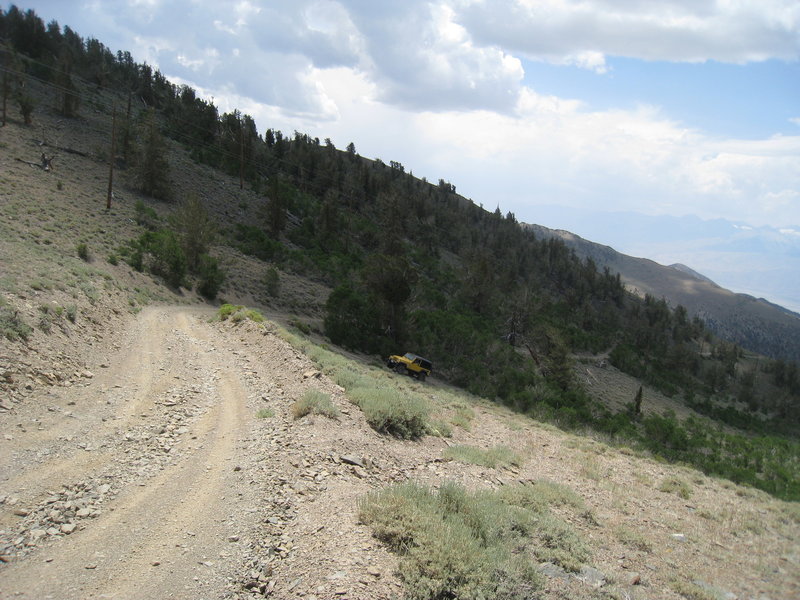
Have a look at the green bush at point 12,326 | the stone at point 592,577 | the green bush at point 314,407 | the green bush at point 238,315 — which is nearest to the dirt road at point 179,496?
Result: the green bush at point 314,407

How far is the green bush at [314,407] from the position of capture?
40.4ft

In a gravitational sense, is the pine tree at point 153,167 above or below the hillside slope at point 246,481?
above

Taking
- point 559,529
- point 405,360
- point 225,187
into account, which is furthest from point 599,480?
point 225,187

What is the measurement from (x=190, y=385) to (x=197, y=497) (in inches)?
308

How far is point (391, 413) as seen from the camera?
45.7ft

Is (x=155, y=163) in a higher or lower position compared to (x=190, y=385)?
higher

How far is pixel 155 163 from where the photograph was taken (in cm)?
5525

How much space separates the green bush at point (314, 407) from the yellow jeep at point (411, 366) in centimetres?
2002

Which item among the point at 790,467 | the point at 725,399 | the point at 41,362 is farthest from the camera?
the point at 725,399

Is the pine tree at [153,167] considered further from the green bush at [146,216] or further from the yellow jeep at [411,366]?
the yellow jeep at [411,366]

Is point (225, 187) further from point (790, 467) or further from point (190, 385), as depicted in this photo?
point (790, 467)

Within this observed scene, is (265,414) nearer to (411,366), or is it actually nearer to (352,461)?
(352,461)

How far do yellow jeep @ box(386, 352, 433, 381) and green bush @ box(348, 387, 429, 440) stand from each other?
17.2m

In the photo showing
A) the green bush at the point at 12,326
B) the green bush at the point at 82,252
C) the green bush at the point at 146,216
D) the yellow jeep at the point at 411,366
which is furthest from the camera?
the green bush at the point at 146,216
